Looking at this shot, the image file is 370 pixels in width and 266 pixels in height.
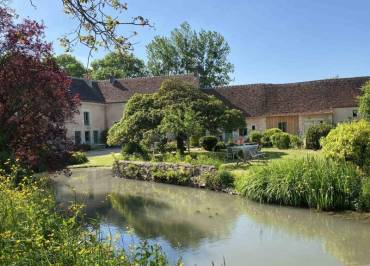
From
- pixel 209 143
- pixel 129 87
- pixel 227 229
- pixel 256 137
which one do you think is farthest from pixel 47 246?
pixel 129 87

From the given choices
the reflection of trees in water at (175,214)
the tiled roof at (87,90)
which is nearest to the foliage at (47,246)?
the reflection of trees in water at (175,214)

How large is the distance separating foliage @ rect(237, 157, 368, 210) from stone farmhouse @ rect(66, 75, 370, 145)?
69.5 feet

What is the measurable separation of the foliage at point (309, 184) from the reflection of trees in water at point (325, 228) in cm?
39

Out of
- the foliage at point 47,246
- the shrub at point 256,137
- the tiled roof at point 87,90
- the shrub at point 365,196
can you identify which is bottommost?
the shrub at point 365,196

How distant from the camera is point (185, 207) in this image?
13.0m

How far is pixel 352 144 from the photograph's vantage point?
38.7 feet

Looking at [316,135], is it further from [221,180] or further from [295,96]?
[221,180]

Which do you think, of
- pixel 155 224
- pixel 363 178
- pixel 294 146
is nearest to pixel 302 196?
pixel 363 178

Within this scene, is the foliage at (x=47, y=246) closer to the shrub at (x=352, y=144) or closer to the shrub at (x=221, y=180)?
the shrub at (x=352, y=144)

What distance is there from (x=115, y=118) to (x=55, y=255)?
39029 millimetres

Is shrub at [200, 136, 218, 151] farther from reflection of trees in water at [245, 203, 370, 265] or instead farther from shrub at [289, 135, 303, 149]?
reflection of trees in water at [245, 203, 370, 265]

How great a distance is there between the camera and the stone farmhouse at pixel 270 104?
35.5 m

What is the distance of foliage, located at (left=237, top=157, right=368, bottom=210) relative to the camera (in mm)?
11219

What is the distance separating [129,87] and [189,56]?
1846 cm
